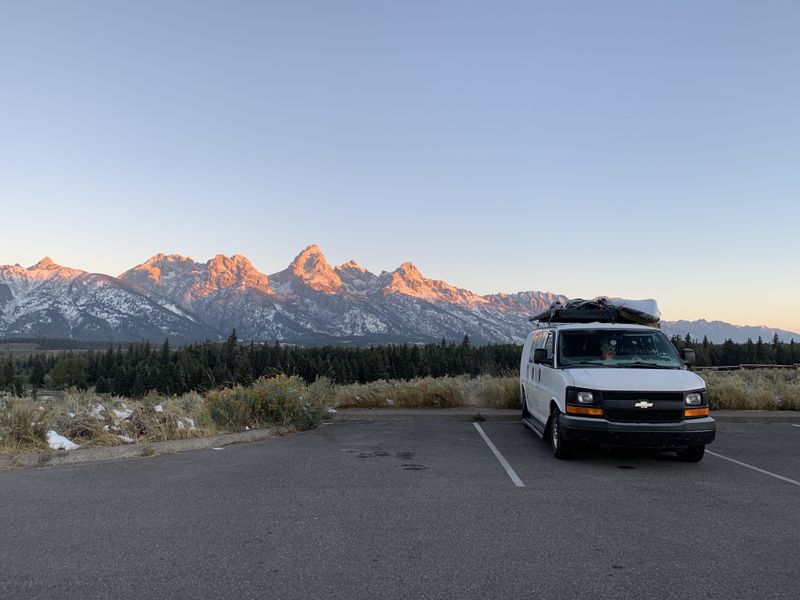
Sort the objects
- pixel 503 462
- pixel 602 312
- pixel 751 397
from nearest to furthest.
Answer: pixel 503 462
pixel 602 312
pixel 751 397

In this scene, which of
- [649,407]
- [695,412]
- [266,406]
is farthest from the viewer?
[266,406]

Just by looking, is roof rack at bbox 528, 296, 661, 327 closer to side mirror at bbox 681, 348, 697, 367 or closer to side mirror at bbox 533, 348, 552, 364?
side mirror at bbox 533, 348, 552, 364

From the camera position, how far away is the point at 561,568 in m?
4.48

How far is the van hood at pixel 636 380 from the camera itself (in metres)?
7.94

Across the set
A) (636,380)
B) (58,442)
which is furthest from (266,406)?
(636,380)

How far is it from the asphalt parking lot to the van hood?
46.0 inches

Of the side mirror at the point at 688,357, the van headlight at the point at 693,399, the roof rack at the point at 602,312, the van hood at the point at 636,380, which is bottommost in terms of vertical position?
the van headlight at the point at 693,399

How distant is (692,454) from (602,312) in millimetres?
3898

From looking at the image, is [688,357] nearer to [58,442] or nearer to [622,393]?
[622,393]

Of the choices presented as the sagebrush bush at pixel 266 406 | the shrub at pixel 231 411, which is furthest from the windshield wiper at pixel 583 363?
the shrub at pixel 231 411

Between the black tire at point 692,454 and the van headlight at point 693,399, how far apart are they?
84 cm

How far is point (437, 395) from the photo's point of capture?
1472 cm

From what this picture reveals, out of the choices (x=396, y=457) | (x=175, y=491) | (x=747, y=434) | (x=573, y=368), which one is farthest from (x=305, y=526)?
(x=747, y=434)

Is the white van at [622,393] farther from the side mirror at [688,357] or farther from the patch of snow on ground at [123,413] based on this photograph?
the patch of snow on ground at [123,413]
